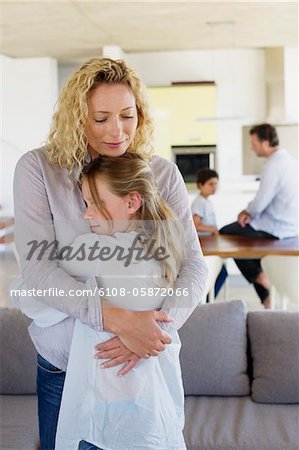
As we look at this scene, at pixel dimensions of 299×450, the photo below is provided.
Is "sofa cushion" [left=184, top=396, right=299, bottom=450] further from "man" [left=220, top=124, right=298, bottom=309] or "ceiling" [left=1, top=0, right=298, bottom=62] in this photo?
"ceiling" [left=1, top=0, right=298, bottom=62]

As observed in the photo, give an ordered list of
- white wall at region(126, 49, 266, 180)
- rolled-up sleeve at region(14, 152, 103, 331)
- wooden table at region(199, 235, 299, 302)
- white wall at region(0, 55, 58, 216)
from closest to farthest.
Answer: rolled-up sleeve at region(14, 152, 103, 331), wooden table at region(199, 235, 299, 302), white wall at region(126, 49, 266, 180), white wall at region(0, 55, 58, 216)

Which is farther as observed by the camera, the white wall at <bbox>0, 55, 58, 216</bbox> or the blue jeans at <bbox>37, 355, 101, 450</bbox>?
the white wall at <bbox>0, 55, 58, 216</bbox>

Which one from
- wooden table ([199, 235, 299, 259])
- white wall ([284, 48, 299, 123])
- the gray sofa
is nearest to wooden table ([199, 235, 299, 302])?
wooden table ([199, 235, 299, 259])

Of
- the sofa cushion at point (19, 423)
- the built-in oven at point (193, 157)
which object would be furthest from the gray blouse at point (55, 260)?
the built-in oven at point (193, 157)

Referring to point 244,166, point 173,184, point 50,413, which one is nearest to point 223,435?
point 50,413

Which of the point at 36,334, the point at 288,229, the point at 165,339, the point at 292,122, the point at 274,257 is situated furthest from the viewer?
the point at 292,122

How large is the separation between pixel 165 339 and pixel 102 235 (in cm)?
29

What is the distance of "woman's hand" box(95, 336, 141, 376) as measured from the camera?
160cm

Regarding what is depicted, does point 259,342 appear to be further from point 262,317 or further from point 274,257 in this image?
point 274,257

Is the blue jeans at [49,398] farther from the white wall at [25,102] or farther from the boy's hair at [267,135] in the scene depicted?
the white wall at [25,102]

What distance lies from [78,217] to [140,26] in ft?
18.7

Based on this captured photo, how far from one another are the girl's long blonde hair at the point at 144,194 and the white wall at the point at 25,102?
763cm

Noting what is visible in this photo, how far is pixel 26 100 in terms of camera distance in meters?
9.23

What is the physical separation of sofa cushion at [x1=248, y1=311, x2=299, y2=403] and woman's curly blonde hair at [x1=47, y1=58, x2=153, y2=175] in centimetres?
131
